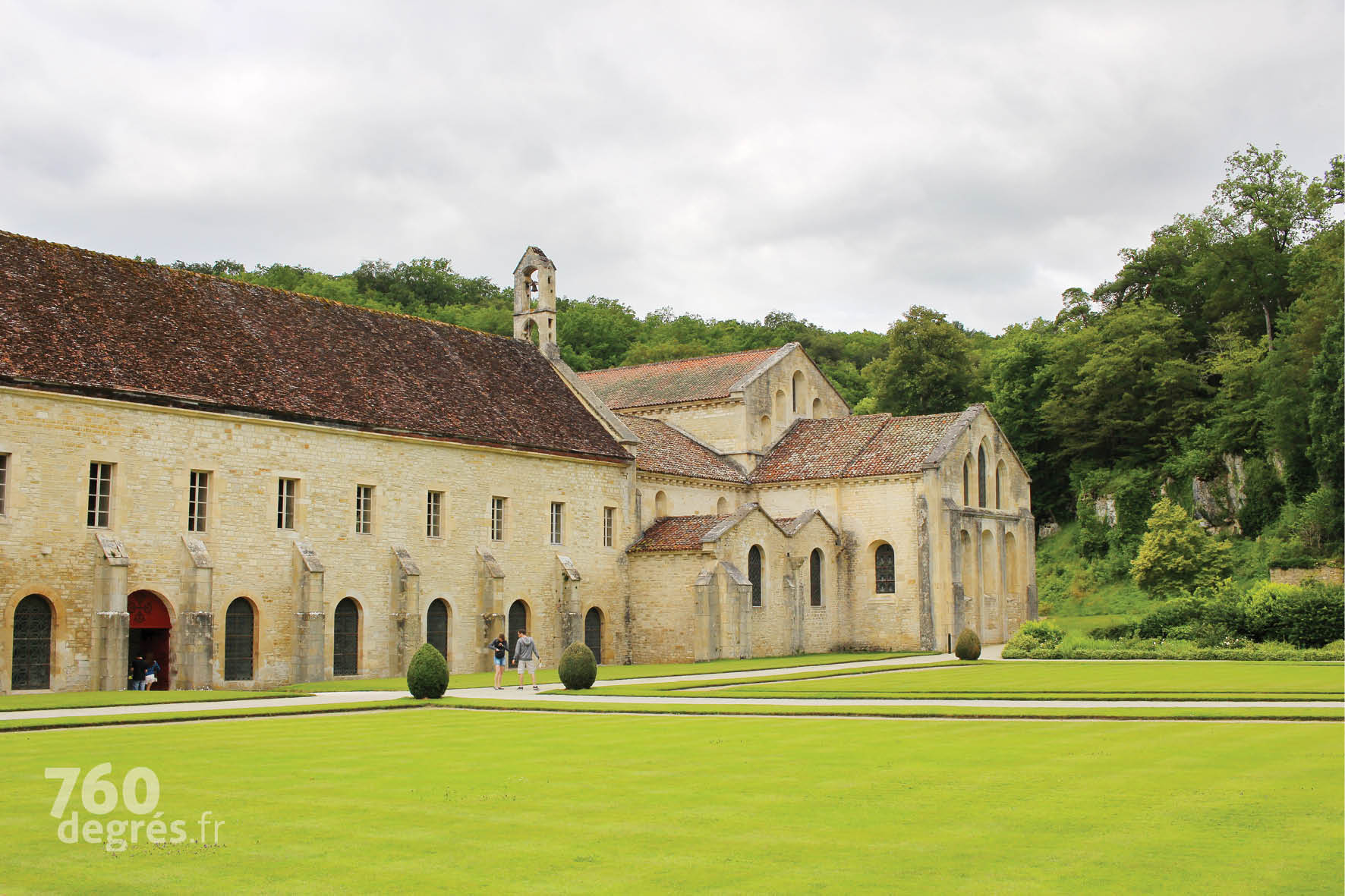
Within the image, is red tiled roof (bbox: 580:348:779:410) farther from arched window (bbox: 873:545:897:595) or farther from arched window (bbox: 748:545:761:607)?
arched window (bbox: 748:545:761:607)

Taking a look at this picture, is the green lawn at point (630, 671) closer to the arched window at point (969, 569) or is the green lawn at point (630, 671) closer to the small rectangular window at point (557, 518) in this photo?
the small rectangular window at point (557, 518)

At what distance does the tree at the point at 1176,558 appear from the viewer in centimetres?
5841

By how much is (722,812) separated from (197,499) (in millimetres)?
26916

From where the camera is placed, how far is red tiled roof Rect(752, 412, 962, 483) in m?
54.5

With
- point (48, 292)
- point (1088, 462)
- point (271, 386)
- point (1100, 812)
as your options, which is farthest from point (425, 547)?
point (1088, 462)

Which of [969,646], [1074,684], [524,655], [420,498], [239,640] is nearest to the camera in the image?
[1074,684]

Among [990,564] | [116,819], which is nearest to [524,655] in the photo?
[116,819]

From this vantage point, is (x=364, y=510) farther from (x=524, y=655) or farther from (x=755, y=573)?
(x=755, y=573)

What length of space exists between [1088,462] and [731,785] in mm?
70541

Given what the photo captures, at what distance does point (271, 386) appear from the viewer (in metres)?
37.8

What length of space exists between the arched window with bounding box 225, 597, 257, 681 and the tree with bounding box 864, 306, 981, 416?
55965mm

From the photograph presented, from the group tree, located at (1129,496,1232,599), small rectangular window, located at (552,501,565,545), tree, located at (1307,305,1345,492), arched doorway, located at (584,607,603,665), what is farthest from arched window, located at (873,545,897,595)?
tree, located at (1307,305,1345,492)

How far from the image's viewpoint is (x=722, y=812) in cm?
1230

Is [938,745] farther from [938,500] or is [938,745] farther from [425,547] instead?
[938,500]
